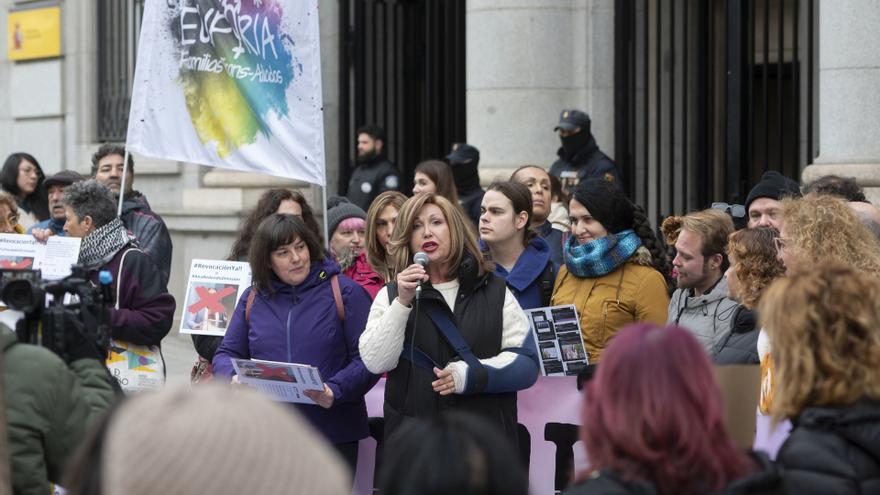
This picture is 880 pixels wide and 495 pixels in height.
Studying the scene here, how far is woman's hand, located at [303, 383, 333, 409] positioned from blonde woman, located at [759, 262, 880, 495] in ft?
8.63

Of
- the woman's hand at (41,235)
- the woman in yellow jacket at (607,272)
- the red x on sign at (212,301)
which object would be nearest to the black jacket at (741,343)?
the woman in yellow jacket at (607,272)

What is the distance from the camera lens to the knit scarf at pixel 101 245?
22.9 ft

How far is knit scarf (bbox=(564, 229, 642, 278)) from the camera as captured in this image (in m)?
6.60

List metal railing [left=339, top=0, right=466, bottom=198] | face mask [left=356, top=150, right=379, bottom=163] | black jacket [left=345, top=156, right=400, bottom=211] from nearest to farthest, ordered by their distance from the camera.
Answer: black jacket [left=345, top=156, right=400, bottom=211], face mask [left=356, top=150, right=379, bottom=163], metal railing [left=339, top=0, right=466, bottom=198]

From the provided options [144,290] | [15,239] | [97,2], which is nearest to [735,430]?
[144,290]

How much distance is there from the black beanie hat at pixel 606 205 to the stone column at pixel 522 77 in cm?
427

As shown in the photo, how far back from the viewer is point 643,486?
3068 mm

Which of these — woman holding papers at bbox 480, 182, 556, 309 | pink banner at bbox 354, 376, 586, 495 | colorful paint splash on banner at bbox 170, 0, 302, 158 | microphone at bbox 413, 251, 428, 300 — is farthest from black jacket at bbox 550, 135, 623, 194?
microphone at bbox 413, 251, 428, 300

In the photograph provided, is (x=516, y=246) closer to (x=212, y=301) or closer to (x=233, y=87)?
(x=212, y=301)

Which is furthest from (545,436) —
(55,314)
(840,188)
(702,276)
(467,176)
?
(467,176)

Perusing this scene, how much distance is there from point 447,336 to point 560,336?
774 mm

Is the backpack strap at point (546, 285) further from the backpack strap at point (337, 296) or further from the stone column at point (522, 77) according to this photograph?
the stone column at point (522, 77)

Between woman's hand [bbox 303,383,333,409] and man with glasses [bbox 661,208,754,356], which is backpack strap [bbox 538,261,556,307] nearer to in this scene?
man with glasses [bbox 661,208,754,356]

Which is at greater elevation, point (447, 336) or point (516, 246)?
point (516, 246)
